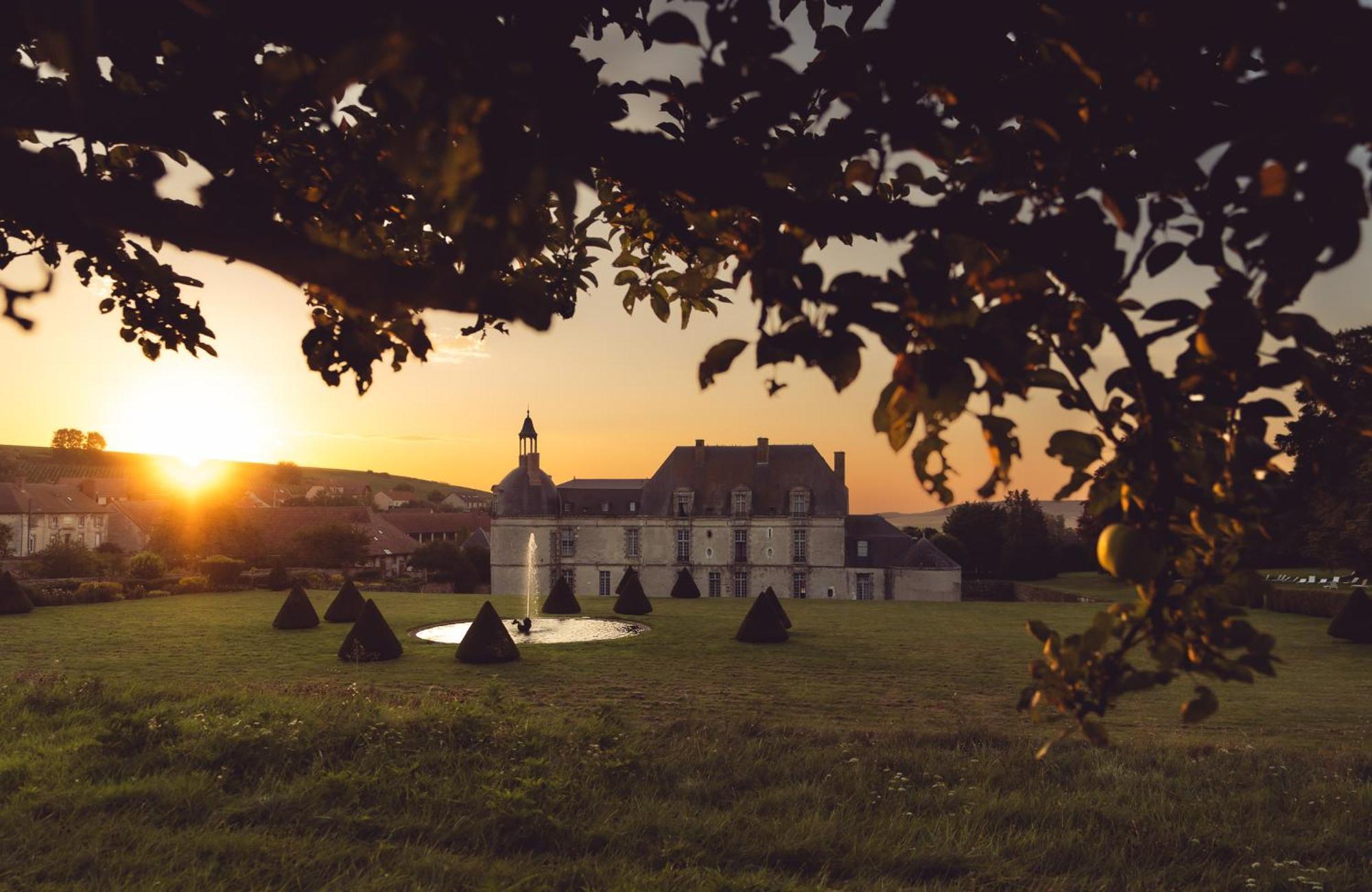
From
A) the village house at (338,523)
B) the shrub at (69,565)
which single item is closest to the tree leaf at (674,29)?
the shrub at (69,565)

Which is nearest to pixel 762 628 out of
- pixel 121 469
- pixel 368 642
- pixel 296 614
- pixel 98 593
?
pixel 368 642

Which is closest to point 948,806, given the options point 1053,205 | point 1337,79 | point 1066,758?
point 1066,758

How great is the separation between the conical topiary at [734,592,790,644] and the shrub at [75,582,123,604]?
960 inches

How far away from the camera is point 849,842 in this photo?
595 centimetres

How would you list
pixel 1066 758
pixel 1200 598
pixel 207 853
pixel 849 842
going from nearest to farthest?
pixel 1200 598, pixel 207 853, pixel 849 842, pixel 1066 758

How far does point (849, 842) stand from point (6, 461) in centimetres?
14109

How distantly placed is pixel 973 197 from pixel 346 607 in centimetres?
2487

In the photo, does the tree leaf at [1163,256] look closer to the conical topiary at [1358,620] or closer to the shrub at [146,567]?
the conical topiary at [1358,620]

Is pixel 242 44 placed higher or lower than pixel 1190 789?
higher

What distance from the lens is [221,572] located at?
35156 millimetres

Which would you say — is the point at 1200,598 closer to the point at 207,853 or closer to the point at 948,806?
the point at 948,806

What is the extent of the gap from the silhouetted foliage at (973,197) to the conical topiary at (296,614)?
73.2ft

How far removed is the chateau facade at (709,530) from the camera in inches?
1817

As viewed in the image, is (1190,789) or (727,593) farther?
(727,593)
